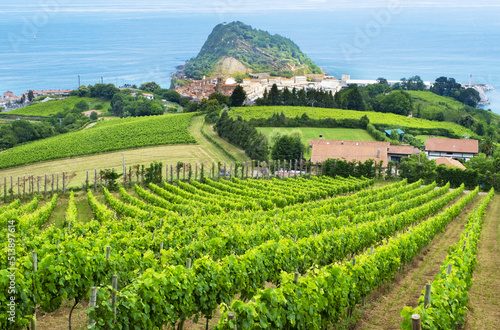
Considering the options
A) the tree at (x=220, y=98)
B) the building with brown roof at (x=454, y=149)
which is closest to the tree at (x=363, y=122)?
the building with brown roof at (x=454, y=149)

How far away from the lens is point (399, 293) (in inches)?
525

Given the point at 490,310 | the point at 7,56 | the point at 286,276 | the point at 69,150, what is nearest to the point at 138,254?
the point at 286,276

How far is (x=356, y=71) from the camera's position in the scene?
19975 centimetres

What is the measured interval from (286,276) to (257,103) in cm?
7133

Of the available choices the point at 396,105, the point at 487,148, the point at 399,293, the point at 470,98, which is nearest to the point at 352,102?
the point at 396,105

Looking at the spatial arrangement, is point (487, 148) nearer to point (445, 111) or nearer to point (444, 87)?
point (445, 111)

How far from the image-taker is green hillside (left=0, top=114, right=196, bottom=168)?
51.7 metres

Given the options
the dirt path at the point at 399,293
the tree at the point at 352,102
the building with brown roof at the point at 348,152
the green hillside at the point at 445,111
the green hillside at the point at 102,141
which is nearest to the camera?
the dirt path at the point at 399,293

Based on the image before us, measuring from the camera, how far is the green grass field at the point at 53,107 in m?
96.1

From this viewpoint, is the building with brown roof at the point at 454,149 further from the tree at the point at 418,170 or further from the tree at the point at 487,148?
the tree at the point at 418,170

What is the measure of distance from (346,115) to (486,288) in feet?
198

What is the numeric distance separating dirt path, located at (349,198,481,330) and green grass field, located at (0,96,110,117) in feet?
286

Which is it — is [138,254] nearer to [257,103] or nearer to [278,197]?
[278,197]

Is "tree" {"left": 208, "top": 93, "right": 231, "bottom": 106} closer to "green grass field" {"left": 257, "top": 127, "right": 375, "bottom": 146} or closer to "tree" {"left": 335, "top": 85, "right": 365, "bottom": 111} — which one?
"green grass field" {"left": 257, "top": 127, "right": 375, "bottom": 146}
